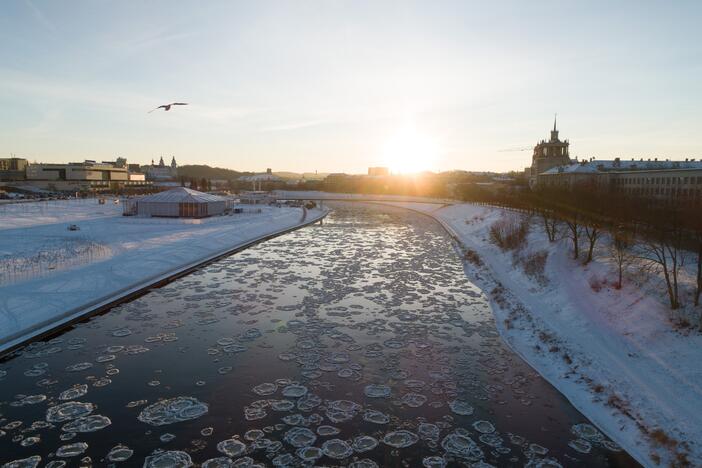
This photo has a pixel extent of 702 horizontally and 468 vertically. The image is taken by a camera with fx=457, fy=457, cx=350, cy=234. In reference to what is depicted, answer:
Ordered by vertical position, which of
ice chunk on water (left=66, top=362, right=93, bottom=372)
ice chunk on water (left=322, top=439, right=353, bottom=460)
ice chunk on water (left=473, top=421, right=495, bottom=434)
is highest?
ice chunk on water (left=66, top=362, right=93, bottom=372)

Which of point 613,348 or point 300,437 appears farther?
point 613,348

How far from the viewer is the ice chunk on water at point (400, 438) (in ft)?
34.2

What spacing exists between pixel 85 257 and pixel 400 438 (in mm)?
25480

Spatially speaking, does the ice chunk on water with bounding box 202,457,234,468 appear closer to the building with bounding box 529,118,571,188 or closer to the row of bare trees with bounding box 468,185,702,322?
the row of bare trees with bounding box 468,185,702,322

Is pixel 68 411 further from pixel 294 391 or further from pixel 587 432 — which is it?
pixel 587 432

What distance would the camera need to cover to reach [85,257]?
2861cm

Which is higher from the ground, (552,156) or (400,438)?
(552,156)

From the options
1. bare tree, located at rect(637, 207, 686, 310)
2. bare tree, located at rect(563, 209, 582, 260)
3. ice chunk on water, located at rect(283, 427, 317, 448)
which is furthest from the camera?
bare tree, located at rect(563, 209, 582, 260)

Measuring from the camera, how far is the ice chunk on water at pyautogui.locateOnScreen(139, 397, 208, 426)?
36.8 ft

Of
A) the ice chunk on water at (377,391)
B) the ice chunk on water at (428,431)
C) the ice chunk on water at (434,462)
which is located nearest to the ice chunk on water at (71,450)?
the ice chunk on water at (377,391)

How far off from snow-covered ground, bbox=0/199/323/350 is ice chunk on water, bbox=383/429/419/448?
13.7m

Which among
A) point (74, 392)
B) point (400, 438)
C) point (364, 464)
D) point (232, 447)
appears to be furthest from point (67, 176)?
point (364, 464)

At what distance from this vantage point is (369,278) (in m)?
27.0

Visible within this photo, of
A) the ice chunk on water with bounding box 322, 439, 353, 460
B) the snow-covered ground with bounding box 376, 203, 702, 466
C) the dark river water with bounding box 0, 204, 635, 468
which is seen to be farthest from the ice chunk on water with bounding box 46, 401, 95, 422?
the snow-covered ground with bounding box 376, 203, 702, 466
